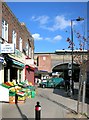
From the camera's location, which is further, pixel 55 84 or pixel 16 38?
pixel 55 84

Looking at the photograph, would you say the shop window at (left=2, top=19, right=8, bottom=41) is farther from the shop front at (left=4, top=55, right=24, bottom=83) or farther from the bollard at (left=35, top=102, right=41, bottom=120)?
the bollard at (left=35, top=102, right=41, bottom=120)

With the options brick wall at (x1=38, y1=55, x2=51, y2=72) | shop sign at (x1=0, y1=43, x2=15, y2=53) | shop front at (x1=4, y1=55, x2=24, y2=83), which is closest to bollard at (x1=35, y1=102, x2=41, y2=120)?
shop sign at (x1=0, y1=43, x2=15, y2=53)

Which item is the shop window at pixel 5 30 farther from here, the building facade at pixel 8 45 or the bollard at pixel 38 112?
the bollard at pixel 38 112

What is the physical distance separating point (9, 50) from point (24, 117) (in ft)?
23.0

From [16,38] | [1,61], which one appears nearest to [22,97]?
[1,61]

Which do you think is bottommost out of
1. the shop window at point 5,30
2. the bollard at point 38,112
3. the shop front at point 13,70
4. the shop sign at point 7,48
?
the bollard at point 38,112

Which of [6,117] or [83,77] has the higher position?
[83,77]

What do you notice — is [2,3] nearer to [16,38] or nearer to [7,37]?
[7,37]

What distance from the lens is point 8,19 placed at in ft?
70.0

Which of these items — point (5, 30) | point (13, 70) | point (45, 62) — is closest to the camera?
point (5, 30)

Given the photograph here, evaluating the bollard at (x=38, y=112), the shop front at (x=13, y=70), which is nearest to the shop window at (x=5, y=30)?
the shop front at (x=13, y=70)

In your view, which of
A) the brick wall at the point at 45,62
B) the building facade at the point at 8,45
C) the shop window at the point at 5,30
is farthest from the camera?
the brick wall at the point at 45,62

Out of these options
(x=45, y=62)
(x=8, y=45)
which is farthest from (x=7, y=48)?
(x=45, y=62)

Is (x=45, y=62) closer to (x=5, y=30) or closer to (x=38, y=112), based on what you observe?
(x=5, y=30)
